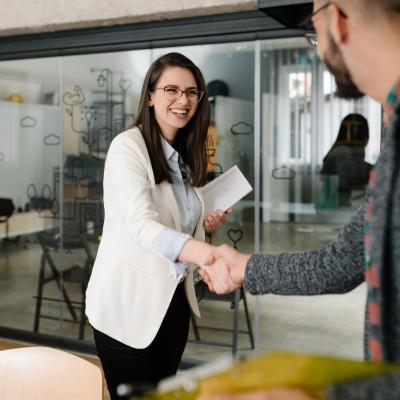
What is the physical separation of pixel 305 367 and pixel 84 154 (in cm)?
366

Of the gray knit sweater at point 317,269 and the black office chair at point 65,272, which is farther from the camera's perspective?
the black office chair at point 65,272

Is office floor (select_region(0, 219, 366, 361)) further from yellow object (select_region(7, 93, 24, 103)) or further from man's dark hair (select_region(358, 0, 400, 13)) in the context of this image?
man's dark hair (select_region(358, 0, 400, 13))

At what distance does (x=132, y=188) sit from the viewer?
1999mm

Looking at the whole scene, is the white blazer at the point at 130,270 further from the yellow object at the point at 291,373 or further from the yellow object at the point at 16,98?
the yellow object at the point at 16,98

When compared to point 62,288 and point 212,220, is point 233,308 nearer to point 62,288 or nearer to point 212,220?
point 62,288

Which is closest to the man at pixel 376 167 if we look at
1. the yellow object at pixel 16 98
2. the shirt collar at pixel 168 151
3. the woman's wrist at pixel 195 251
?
the woman's wrist at pixel 195 251

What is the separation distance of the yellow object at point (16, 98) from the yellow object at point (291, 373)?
160 inches

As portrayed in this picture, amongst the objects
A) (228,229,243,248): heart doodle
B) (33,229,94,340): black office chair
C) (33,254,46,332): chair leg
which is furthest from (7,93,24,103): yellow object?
(228,229,243,248): heart doodle

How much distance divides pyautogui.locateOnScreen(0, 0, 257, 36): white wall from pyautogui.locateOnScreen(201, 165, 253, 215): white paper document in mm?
1345

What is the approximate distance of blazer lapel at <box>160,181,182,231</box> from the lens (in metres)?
2.16

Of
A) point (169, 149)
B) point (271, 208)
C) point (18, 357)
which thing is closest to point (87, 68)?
point (271, 208)

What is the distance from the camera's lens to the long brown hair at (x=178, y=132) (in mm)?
2164

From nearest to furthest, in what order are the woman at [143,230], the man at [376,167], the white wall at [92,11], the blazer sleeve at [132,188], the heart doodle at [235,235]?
the man at [376,167] < the blazer sleeve at [132,188] < the woman at [143,230] < the white wall at [92,11] < the heart doodle at [235,235]

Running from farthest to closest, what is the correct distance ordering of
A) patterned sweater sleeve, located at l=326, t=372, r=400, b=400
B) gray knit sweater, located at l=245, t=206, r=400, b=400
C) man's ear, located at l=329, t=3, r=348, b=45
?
1. gray knit sweater, located at l=245, t=206, r=400, b=400
2. man's ear, located at l=329, t=3, r=348, b=45
3. patterned sweater sleeve, located at l=326, t=372, r=400, b=400
